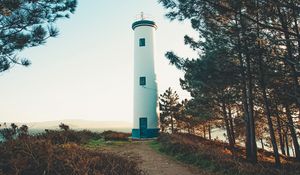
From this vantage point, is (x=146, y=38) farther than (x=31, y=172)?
Yes

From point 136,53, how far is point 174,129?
10598 millimetres

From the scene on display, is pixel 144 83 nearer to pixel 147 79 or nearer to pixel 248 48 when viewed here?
pixel 147 79

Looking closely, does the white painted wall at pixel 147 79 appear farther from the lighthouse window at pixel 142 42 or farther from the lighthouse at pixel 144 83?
the lighthouse window at pixel 142 42

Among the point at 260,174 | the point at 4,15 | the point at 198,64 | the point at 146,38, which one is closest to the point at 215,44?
the point at 198,64

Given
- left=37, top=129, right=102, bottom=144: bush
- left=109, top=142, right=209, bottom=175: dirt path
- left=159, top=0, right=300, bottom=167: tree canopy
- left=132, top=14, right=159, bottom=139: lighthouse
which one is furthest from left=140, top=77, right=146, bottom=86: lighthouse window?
left=109, top=142, right=209, bottom=175: dirt path

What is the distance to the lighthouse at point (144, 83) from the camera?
777 inches

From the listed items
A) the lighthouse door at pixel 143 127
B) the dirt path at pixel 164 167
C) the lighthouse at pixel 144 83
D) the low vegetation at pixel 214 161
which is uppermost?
the lighthouse at pixel 144 83

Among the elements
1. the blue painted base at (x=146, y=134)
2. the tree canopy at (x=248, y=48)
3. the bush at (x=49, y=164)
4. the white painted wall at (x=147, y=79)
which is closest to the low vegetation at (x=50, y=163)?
the bush at (x=49, y=164)

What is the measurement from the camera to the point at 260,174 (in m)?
7.71

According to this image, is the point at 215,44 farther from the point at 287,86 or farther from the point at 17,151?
the point at 17,151

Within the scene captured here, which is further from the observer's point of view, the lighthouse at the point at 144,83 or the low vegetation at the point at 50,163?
the lighthouse at the point at 144,83

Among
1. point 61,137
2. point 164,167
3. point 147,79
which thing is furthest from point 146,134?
point 164,167

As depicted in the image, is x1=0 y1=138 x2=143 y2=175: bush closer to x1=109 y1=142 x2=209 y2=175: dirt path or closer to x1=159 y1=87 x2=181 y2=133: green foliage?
x1=109 y1=142 x2=209 y2=175: dirt path

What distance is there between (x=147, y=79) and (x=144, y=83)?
0.44m
